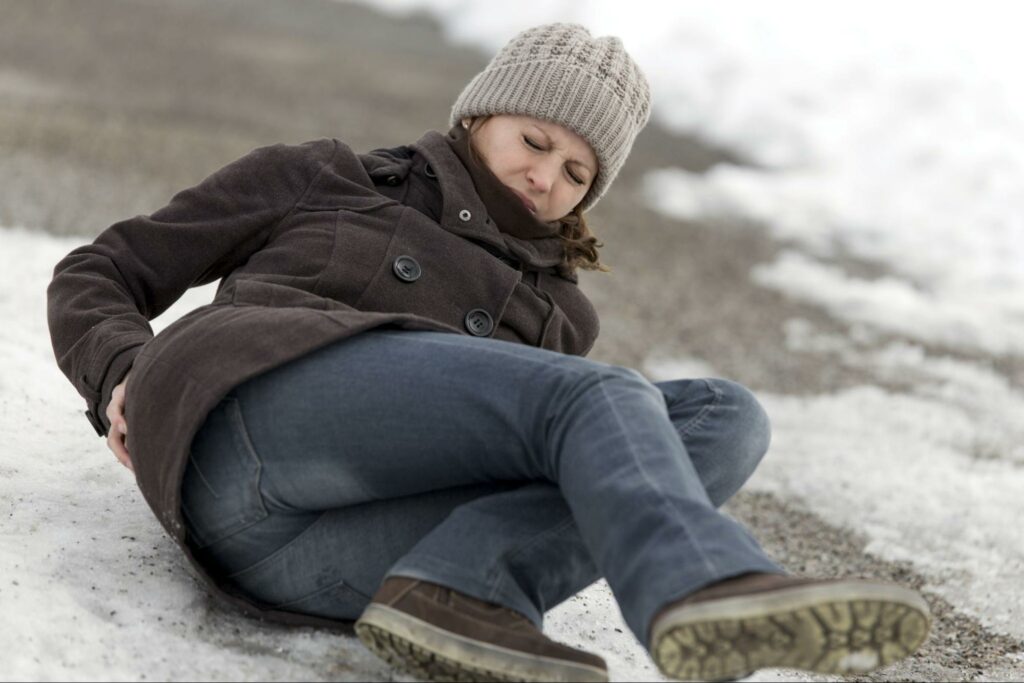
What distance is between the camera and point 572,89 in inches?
118

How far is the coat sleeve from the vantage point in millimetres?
2490

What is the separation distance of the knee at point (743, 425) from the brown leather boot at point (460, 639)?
19.4 inches

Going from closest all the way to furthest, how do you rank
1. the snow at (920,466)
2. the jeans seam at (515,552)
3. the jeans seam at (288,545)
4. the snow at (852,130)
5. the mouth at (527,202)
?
the jeans seam at (515,552) → the jeans seam at (288,545) → the mouth at (527,202) → the snow at (920,466) → the snow at (852,130)

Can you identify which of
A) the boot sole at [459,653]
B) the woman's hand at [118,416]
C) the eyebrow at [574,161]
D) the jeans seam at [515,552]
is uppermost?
the eyebrow at [574,161]

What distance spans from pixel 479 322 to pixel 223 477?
648 mm

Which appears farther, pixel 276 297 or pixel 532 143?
pixel 532 143

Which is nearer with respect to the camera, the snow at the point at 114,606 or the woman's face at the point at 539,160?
the snow at the point at 114,606

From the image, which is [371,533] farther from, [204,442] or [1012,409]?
[1012,409]

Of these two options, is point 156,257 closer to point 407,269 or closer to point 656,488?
point 407,269

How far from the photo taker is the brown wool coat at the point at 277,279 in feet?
7.36

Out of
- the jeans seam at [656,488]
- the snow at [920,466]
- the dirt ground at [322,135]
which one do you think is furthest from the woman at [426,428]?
the snow at [920,466]

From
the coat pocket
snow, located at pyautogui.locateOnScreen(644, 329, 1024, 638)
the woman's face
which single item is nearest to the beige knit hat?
the woman's face

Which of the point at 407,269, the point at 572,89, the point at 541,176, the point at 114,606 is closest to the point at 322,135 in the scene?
the point at 572,89

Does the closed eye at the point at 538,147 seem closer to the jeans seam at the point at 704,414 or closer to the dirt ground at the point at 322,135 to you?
the jeans seam at the point at 704,414
